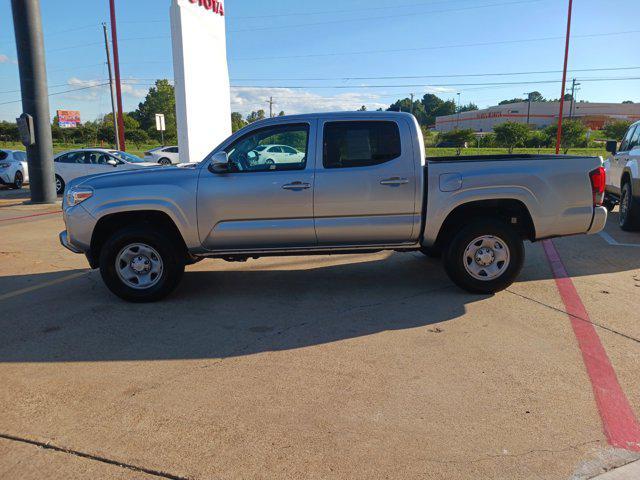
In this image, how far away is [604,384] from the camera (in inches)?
140

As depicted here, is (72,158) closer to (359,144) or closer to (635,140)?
(359,144)

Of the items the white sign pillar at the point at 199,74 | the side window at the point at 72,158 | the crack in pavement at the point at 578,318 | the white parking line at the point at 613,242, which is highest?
the white sign pillar at the point at 199,74

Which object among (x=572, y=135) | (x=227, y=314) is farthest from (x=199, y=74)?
(x=572, y=135)

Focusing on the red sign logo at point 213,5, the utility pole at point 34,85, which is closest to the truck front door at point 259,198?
the utility pole at point 34,85

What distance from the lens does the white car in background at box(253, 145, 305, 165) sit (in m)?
5.41

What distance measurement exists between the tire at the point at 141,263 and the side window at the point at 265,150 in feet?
3.69

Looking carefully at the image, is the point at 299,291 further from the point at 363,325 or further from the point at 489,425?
the point at 489,425

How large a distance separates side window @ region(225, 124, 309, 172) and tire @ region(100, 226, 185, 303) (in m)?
1.13

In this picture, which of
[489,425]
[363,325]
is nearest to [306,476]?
[489,425]

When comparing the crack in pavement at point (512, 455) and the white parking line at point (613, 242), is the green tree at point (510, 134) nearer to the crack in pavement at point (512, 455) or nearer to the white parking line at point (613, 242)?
the white parking line at point (613, 242)

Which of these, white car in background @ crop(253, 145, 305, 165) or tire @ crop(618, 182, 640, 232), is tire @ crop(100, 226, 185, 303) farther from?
tire @ crop(618, 182, 640, 232)

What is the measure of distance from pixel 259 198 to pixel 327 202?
70 cm

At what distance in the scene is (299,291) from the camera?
A: 5.82m

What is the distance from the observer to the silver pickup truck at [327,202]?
5.29 meters
